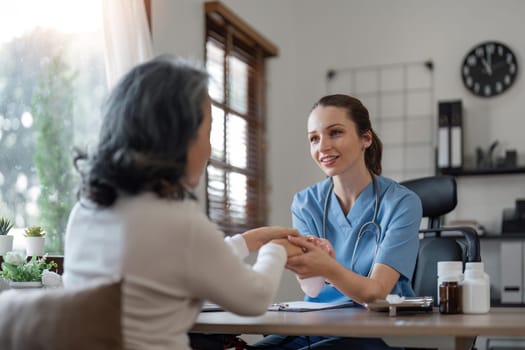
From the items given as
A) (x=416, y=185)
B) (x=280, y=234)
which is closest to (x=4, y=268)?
(x=280, y=234)

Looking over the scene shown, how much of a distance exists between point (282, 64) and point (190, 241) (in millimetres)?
3961

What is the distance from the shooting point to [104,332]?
1011mm

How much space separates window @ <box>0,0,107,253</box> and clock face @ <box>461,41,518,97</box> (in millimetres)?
2770

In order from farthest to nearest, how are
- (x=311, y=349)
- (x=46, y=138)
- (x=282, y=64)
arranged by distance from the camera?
1. (x=282, y=64)
2. (x=46, y=138)
3. (x=311, y=349)

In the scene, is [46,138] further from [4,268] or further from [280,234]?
[280,234]

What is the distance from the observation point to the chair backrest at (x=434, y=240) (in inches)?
90.4

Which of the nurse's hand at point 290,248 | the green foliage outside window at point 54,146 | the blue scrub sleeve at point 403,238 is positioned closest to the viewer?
the nurse's hand at point 290,248

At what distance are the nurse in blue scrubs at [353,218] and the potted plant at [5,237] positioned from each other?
40.3 inches

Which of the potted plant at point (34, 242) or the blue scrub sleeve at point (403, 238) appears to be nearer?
the blue scrub sleeve at point (403, 238)

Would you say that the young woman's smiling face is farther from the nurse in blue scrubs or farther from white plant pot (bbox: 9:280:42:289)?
white plant pot (bbox: 9:280:42:289)

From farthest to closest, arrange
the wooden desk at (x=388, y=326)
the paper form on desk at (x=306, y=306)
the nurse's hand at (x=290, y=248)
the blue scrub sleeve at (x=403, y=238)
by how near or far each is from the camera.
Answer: the blue scrub sleeve at (x=403, y=238) → the paper form on desk at (x=306, y=306) → the nurse's hand at (x=290, y=248) → the wooden desk at (x=388, y=326)

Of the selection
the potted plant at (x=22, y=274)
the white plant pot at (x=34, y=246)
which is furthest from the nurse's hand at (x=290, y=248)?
Answer: the white plant pot at (x=34, y=246)

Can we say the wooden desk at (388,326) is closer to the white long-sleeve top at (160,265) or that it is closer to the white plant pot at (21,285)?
the white long-sleeve top at (160,265)

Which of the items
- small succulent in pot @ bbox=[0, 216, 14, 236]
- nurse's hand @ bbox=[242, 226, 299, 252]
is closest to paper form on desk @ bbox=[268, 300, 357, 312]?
nurse's hand @ bbox=[242, 226, 299, 252]
